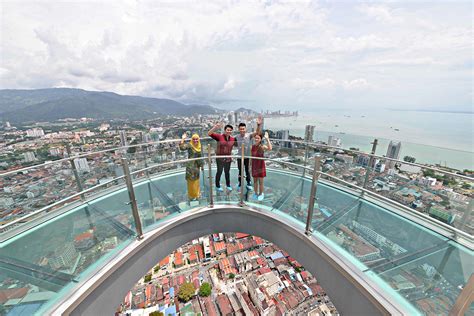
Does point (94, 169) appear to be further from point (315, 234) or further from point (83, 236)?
point (315, 234)

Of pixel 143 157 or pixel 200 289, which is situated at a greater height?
pixel 143 157

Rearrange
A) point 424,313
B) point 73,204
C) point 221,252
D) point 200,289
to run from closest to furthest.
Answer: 1. point 424,313
2. point 73,204
3. point 200,289
4. point 221,252

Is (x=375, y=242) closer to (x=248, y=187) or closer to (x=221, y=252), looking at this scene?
(x=248, y=187)

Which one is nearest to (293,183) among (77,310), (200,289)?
(77,310)

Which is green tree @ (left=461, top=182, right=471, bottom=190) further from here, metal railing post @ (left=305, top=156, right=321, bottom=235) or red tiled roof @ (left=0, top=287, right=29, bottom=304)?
red tiled roof @ (left=0, top=287, right=29, bottom=304)

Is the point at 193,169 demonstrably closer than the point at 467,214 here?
No

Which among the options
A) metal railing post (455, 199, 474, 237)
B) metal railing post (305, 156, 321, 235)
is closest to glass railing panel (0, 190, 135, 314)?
metal railing post (305, 156, 321, 235)

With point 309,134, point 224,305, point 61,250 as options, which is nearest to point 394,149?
point 309,134
